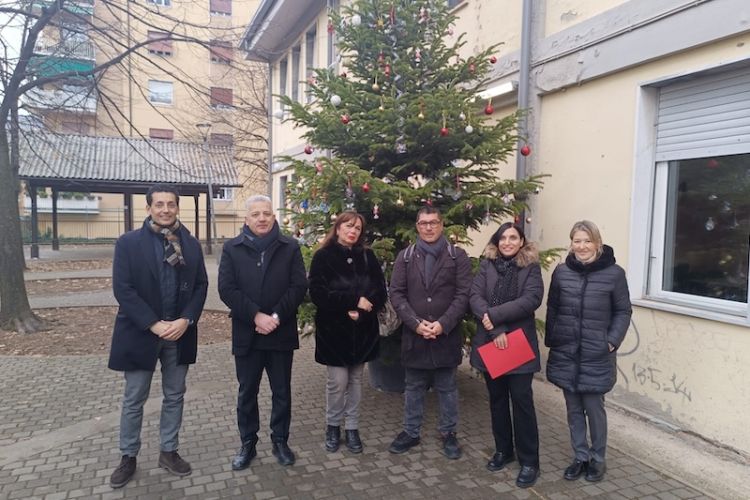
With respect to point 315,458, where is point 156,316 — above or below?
above

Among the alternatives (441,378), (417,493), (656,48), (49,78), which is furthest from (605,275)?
(49,78)

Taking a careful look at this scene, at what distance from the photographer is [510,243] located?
3.75 meters

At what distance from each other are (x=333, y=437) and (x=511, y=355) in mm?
1569

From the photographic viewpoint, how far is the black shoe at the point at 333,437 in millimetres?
4164

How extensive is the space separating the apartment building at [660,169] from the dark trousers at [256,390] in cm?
319

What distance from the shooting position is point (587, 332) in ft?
11.7

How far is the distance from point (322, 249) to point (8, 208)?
7259mm

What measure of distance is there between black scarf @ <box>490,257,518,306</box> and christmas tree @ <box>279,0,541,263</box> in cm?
91

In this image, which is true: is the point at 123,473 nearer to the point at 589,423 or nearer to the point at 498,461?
the point at 498,461

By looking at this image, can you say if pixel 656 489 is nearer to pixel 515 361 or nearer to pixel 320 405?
pixel 515 361

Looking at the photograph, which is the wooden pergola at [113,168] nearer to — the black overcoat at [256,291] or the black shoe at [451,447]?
the black overcoat at [256,291]

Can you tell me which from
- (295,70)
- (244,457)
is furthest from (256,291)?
(295,70)

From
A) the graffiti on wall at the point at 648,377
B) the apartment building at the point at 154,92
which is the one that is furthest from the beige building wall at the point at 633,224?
the apartment building at the point at 154,92

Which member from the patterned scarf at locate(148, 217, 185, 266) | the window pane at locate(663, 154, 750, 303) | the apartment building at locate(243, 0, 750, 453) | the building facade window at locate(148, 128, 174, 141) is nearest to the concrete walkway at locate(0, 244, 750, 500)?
the apartment building at locate(243, 0, 750, 453)
